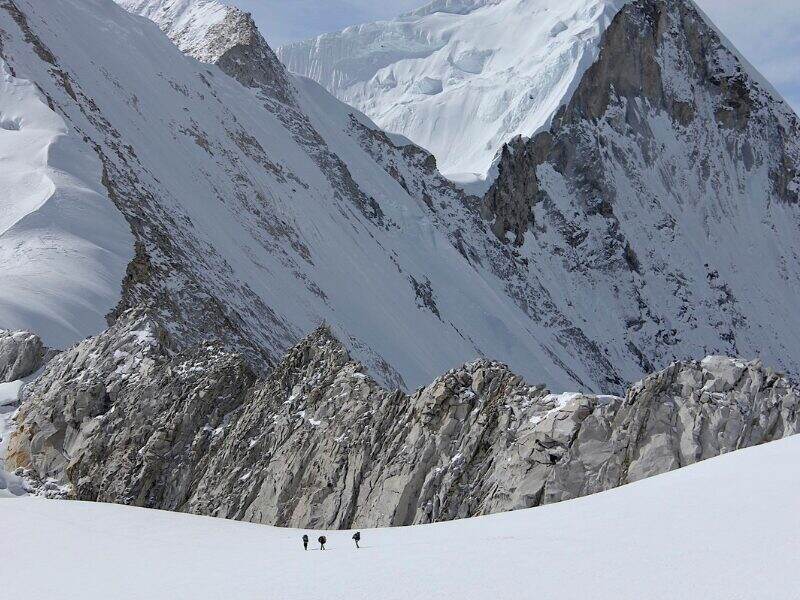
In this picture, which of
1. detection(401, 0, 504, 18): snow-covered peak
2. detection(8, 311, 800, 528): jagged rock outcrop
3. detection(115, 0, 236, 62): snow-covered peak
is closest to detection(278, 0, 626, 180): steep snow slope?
detection(401, 0, 504, 18): snow-covered peak

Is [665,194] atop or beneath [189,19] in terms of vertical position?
beneath

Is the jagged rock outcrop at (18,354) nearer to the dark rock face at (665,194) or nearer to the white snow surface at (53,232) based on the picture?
the white snow surface at (53,232)

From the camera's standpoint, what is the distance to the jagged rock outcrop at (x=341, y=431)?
30.8m

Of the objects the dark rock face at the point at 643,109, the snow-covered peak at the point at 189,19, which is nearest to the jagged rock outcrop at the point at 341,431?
the snow-covered peak at the point at 189,19

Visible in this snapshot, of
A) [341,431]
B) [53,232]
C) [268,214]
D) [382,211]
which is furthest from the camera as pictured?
[382,211]

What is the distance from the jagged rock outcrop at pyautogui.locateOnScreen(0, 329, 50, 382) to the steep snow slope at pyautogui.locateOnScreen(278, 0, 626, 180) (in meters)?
86.4

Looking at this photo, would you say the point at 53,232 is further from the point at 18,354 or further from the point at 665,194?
the point at 665,194

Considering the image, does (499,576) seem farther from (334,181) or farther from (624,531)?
(334,181)

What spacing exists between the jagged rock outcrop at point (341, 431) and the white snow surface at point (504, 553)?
2.50 metres

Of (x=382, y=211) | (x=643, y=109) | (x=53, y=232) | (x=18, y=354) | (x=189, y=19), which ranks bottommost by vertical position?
(x=643, y=109)

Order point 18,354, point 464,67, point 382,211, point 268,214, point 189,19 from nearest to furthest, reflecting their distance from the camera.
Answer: point 18,354 < point 268,214 < point 382,211 < point 189,19 < point 464,67

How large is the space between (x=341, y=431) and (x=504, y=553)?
13.3m

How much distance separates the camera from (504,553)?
2348cm

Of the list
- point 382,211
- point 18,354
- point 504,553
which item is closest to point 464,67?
point 382,211
